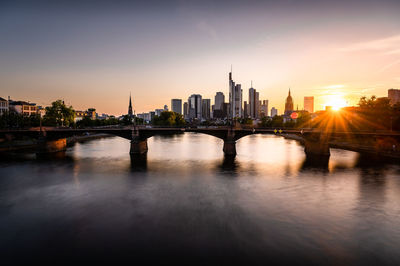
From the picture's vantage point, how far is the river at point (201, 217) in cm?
1424

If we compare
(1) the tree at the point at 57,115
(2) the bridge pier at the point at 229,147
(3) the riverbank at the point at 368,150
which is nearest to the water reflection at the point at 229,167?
(2) the bridge pier at the point at 229,147

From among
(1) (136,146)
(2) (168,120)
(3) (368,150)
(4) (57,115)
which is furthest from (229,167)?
(2) (168,120)

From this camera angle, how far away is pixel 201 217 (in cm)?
1966

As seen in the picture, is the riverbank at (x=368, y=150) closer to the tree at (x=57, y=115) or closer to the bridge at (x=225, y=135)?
the bridge at (x=225, y=135)

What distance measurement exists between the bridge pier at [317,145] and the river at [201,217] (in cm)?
1506

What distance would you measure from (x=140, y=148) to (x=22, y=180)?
26358 millimetres

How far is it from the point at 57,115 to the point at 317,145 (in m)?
87.6

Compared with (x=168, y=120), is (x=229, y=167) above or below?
below

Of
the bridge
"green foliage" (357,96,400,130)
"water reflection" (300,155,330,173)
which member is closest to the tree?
the bridge

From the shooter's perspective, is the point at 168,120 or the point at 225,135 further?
the point at 168,120

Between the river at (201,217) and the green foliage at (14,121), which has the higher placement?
the green foliage at (14,121)

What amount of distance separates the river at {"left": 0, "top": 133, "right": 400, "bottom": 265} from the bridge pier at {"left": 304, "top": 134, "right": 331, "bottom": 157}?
15.1 m

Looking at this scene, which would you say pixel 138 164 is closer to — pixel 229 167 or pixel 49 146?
pixel 229 167

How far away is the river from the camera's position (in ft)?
46.7
